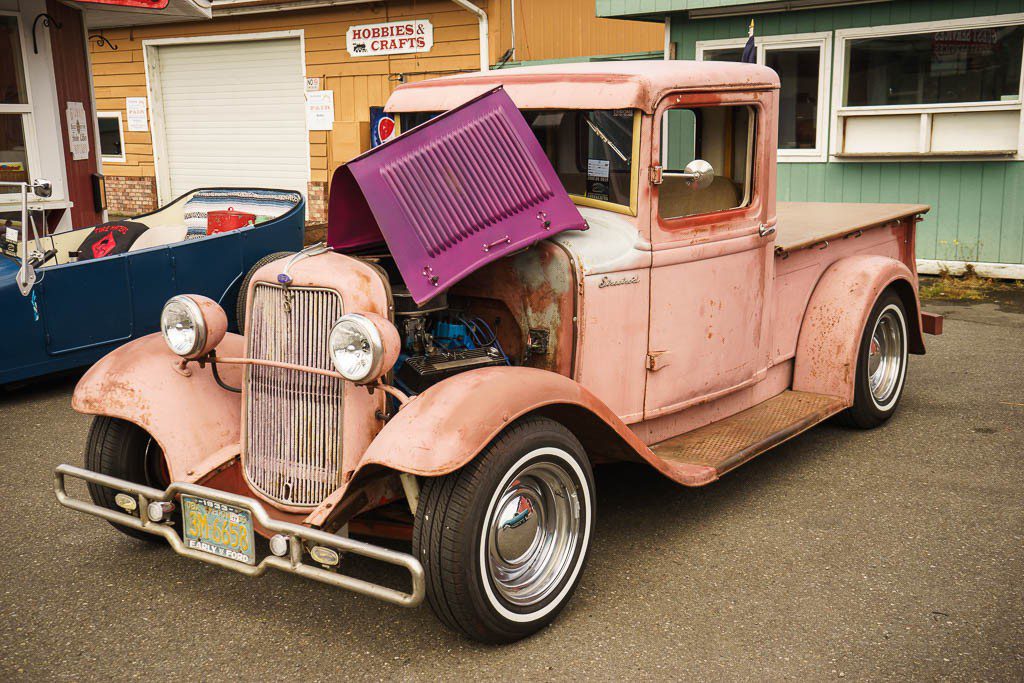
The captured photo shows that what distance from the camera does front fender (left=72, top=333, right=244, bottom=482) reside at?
135 inches

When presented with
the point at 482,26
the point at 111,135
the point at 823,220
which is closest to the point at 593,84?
the point at 823,220

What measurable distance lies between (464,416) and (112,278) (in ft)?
14.1

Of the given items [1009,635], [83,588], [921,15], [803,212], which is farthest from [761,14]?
[83,588]

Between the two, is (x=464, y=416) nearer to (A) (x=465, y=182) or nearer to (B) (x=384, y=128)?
(A) (x=465, y=182)

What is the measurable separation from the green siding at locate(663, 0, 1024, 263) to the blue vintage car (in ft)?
16.4

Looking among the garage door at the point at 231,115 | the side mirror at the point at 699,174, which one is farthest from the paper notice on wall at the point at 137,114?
the side mirror at the point at 699,174

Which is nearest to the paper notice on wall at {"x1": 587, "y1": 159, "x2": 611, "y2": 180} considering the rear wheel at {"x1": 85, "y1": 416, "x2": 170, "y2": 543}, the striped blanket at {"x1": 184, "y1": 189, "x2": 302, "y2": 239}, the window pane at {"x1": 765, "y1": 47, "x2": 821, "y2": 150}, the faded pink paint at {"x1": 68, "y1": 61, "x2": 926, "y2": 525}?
the faded pink paint at {"x1": 68, "y1": 61, "x2": 926, "y2": 525}

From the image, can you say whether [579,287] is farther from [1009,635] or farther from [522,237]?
[1009,635]

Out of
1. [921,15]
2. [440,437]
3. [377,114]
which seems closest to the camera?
[440,437]

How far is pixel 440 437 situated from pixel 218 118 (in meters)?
13.8

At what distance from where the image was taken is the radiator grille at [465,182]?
3.29 m

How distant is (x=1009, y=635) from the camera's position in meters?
3.09

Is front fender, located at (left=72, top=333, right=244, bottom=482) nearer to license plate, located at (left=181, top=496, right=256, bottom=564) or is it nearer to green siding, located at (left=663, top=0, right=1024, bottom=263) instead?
license plate, located at (left=181, top=496, right=256, bottom=564)

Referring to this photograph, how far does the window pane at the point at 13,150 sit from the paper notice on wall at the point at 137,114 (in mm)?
7775
